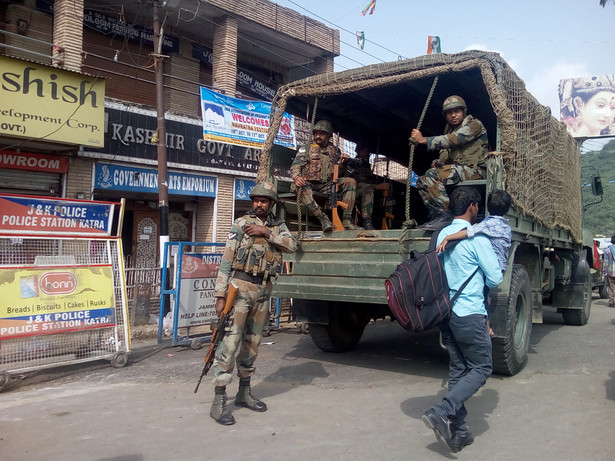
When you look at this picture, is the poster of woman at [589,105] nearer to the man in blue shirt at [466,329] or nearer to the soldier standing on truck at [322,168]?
the soldier standing on truck at [322,168]

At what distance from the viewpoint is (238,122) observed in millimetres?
11977

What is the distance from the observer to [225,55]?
12.7 m

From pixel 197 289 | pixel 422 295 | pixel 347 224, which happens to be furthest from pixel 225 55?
pixel 422 295

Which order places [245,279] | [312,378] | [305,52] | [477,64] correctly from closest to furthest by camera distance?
[245,279] < [477,64] < [312,378] < [305,52]

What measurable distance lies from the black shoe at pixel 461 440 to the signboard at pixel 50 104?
8.32 metres

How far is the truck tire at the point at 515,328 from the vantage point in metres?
5.04

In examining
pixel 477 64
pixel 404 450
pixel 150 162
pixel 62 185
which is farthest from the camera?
pixel 150 162

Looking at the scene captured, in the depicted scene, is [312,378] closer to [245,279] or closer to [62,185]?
[245,279]

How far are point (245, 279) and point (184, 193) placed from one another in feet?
25.8

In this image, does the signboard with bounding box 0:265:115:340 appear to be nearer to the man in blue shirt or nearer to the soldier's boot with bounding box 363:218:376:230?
the soldier's boot with bounding box 363:218:376:230

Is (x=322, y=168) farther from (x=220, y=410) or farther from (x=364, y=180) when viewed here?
(x=220, y=410)

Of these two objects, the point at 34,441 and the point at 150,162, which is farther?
the point at 150,162

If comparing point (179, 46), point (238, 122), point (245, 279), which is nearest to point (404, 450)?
point (245, 279)

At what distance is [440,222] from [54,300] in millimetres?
4144
